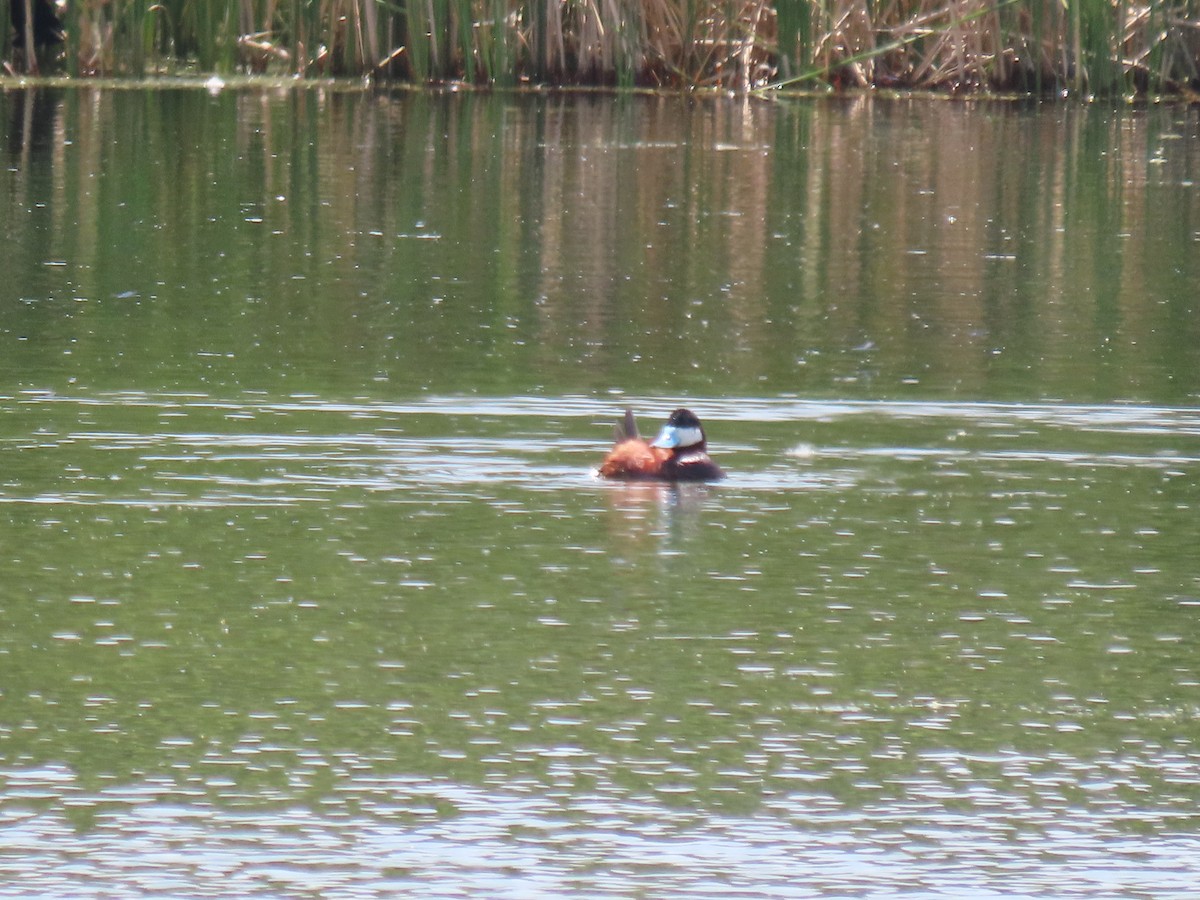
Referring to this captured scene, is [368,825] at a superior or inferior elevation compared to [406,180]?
inferior

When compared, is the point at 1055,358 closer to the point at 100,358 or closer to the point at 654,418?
the point at 654,418

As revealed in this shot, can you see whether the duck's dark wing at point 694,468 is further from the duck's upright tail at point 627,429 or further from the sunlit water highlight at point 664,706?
the duck's upright tail at point 627,429

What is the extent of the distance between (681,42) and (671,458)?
65.0 feet

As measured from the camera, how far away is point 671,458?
324 inches

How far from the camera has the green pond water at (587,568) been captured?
16.0ft

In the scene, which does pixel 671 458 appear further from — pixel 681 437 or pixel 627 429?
pixel 627 429

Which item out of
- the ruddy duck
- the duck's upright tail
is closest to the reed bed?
the duck's upright tail

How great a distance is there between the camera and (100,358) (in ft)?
34.7

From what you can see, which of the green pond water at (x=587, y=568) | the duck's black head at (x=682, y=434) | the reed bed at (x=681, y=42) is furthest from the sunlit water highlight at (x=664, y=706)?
the reed bed at (x=681, y=42)

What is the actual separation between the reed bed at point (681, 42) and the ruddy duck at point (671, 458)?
Answer: 17990mm

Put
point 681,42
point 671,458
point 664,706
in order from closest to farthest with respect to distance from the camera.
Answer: point 664,706, point 671,458, point 681,42

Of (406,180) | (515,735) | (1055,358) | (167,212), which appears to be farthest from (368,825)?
(406,180)

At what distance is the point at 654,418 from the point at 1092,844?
484cm

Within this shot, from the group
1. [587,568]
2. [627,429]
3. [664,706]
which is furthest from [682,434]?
[664,706]
